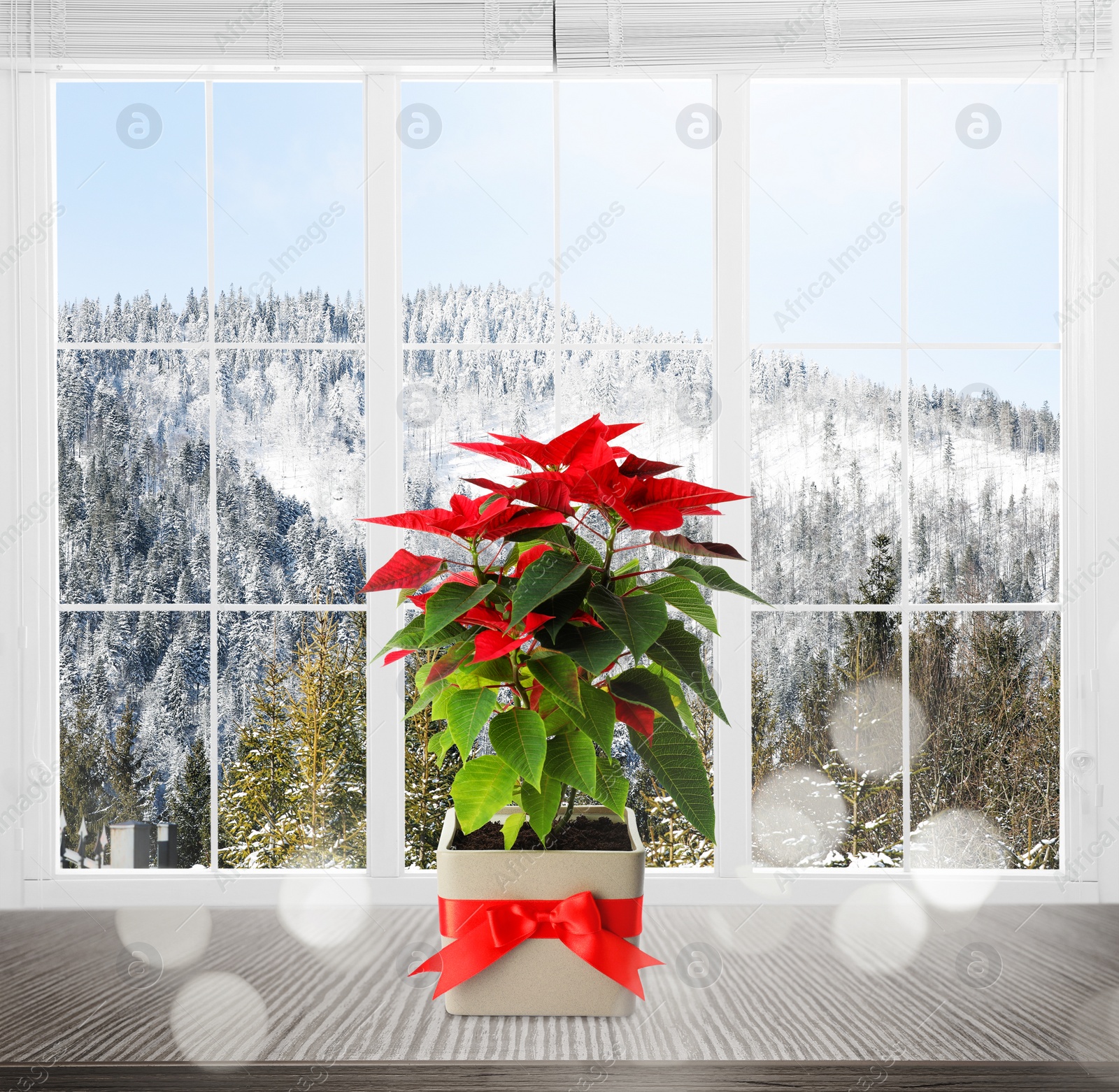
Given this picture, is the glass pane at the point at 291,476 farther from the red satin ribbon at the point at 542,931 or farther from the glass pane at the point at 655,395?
the red satin ribbon at the point at 542,931

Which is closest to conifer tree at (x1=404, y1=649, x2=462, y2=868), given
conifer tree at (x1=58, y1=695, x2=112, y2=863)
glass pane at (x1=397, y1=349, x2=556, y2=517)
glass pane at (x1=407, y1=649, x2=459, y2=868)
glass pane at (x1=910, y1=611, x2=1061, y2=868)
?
glass pane at (x1=407, y1=649, x2=459, y2=868)

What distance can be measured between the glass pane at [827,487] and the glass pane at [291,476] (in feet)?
3.39

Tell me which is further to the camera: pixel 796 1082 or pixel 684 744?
pixel 684 744

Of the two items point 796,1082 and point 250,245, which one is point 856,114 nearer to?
point 250,245

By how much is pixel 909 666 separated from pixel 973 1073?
1.58m

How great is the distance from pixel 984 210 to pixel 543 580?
2.02 meters

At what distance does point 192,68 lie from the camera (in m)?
2.04

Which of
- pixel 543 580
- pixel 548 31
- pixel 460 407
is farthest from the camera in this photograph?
pixel 460 407

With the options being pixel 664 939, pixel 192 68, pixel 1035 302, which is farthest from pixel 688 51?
pixel 664 939

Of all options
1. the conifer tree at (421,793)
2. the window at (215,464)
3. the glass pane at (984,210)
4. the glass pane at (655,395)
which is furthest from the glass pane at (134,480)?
the glass pane at (984,210)

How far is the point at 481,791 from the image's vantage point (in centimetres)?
70

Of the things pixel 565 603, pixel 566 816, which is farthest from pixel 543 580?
pixel 566 816

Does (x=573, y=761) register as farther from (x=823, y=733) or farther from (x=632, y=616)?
(x=823, y=733)

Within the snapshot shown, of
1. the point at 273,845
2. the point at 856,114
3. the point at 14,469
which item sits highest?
the point at 856,114
